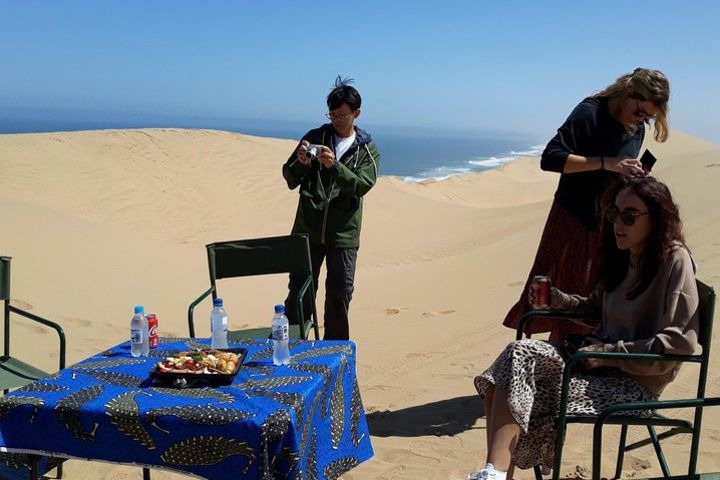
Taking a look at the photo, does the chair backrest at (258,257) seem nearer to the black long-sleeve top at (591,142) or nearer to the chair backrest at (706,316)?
the black long-sleeve top at (591,142)

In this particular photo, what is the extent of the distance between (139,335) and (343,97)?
209 centimetres

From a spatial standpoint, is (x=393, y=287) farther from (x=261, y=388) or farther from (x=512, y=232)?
(x=261, y=388)

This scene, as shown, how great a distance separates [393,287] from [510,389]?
695 cm

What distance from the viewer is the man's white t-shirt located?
4.71 metres

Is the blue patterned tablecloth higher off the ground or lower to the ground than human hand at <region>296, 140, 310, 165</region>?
lower

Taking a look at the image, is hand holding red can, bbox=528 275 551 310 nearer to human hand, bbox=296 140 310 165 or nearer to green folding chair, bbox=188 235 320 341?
green folding chair, bbox=188 235 320 341

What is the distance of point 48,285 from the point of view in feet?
28.1

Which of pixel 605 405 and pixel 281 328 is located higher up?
pixel 281 328

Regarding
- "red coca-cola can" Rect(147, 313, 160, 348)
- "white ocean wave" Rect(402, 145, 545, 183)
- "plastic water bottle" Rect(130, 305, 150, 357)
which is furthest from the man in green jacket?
"white ocean wave" Rect(402, 145, 545, 183)

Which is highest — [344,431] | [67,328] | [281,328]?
[281,328]

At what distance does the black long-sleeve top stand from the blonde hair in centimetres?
19

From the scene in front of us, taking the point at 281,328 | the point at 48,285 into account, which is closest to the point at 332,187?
the point at 281,328

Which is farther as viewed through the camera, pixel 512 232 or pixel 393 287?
pixel 512 232

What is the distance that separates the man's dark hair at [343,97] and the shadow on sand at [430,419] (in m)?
1.91
